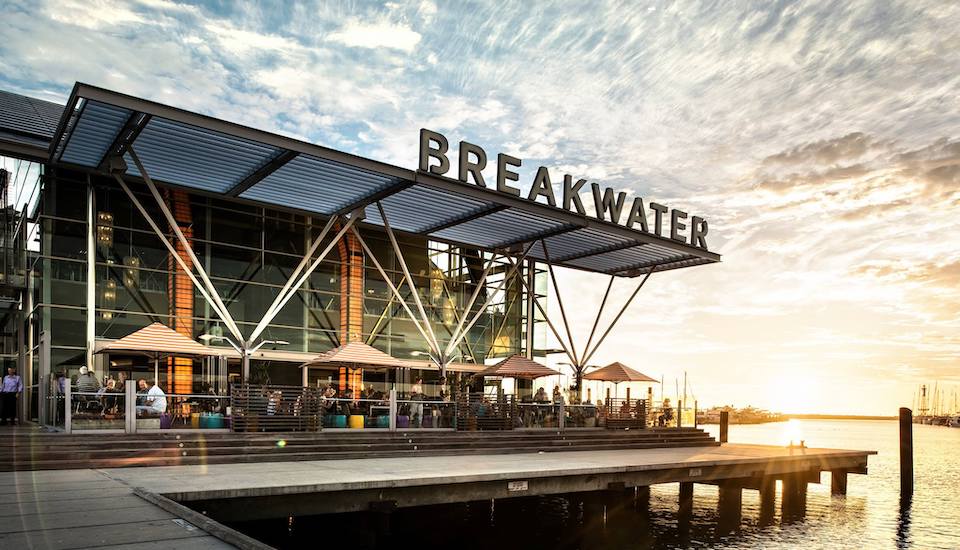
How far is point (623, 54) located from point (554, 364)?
15.9 meters

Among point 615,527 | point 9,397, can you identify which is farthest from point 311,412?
point 615,527

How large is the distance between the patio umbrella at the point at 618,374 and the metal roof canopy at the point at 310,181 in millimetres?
4920

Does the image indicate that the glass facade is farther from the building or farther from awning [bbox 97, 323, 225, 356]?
awning [bbox 97, 323, 225, 356]

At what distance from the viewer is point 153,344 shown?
20750mm

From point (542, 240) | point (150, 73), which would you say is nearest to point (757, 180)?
point (542, 240)

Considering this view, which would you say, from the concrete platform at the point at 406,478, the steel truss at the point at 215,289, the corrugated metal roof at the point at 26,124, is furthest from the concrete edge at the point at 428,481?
the corrugated metal roof at the point at 26,124

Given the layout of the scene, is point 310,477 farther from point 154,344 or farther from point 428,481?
point 154,344

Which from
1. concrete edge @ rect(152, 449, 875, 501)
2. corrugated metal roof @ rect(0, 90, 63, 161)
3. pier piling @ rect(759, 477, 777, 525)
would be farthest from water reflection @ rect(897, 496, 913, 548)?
corrugated metal roof @ rect(0, 90, 63, 161)

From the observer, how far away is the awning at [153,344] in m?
→ 20.2

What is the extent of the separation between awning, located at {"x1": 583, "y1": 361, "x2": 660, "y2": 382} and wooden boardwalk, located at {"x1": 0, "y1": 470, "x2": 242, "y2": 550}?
2200 cm

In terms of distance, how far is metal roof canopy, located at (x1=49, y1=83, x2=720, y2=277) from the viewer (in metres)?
20.3

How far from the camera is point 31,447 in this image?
16156 millimetres

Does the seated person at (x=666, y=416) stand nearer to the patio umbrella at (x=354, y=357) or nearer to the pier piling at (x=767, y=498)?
the pier piling at (x=767, y=498)

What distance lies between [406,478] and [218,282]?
45.9 ft
